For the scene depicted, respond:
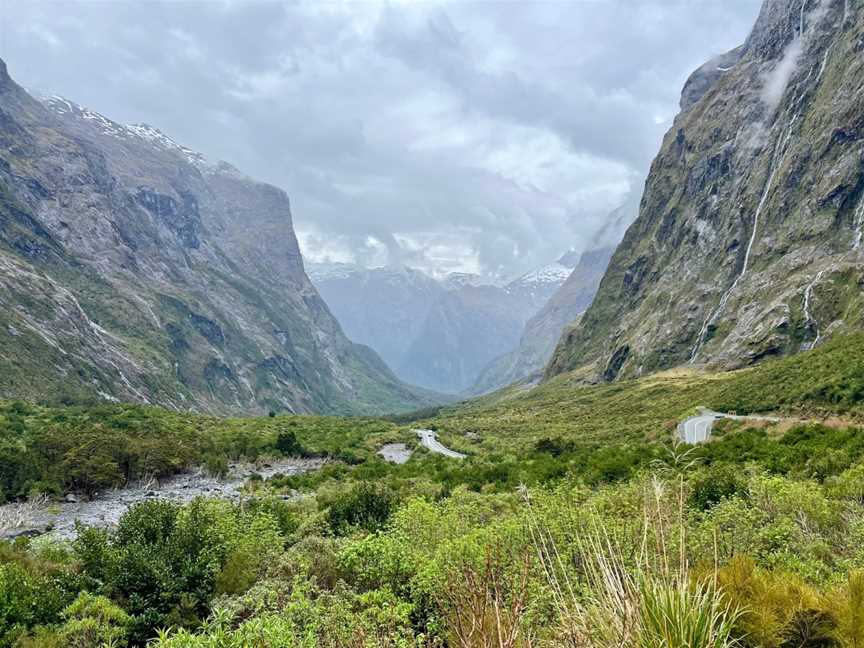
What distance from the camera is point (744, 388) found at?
211 ft

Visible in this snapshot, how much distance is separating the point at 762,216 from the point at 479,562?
13841 centimetres

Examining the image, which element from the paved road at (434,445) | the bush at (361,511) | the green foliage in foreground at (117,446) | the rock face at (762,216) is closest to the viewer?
the bush at (361,511)

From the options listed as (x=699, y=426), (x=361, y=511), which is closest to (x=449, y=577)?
(x=361, y=511)

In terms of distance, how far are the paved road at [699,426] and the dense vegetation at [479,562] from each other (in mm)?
13661

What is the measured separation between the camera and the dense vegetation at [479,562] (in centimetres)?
480

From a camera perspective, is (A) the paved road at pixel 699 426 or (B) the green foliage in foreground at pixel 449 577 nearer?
(B) the green foliage in foreground at pixel 449 577

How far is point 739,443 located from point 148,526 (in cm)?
3006

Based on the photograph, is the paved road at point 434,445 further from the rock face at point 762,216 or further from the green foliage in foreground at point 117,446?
the rock face at point 762,216

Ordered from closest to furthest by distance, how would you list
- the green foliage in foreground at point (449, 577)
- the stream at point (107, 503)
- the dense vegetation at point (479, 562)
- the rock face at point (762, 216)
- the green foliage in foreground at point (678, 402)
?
the dense vegetation at point (479, 562) < the green foliage in foreground at point (449, 577) < the stream at point (107, 503) < the green foliage in foreground at point (678, 402) < the rock face at point (762, 216)

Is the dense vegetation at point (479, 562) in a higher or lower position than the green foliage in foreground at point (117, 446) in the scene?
lower

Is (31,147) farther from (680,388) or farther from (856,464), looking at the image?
(856,464)

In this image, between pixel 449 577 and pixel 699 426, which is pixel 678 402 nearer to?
pixel 699 426

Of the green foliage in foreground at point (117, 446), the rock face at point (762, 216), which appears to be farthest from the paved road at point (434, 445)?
the rock face at point (762, 216)

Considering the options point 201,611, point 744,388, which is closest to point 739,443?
point 201,611
